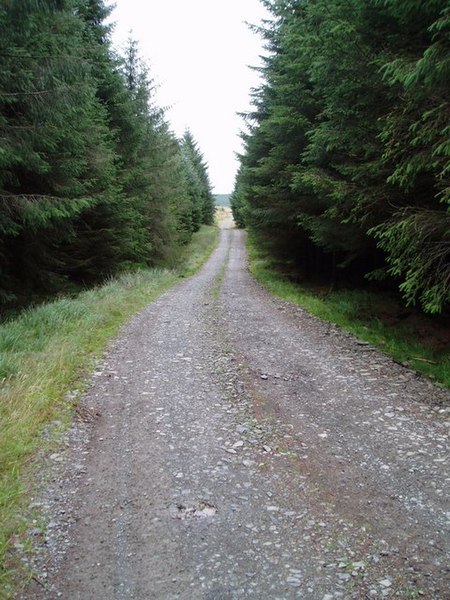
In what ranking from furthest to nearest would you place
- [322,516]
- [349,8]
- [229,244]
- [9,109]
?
[229,244] < [9,109] < [349,8] < [322,516]

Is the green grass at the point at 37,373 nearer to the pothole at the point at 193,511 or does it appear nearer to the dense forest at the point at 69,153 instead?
the pothole at the point at 193,511

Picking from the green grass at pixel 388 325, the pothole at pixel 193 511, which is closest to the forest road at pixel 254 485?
the pothole at pixel 193 511

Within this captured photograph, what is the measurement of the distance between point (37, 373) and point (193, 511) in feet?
11.5

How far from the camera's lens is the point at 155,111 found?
21.0 meters

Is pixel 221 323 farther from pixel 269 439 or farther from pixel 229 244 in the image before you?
pixel 229 244

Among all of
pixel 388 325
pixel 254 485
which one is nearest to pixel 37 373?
pixel 254 485

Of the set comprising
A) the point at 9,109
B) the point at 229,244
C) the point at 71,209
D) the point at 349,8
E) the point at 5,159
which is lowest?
the point at 229,244

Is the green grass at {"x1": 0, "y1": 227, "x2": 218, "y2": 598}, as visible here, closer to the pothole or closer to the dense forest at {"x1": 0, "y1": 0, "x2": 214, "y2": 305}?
the pothole

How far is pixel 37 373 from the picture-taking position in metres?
5.88

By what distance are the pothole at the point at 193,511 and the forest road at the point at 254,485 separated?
1 centimetres

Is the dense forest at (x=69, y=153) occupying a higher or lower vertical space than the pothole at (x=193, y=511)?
higher

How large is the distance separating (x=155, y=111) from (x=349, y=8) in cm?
1594

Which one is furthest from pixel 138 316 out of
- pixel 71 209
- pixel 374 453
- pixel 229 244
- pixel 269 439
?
pixel 229 244

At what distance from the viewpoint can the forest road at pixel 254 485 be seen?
277cm
